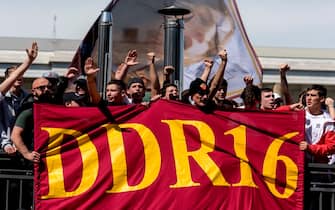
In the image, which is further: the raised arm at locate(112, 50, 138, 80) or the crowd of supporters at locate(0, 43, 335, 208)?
the raised arm at locate(112, 50, 138, 80)

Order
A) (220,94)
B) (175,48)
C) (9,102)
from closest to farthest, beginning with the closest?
(9,102) → (220,94) → (175,48)

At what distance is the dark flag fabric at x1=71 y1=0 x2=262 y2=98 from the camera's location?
37.8 feet

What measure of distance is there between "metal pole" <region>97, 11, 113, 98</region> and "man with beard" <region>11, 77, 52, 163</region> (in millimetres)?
1726

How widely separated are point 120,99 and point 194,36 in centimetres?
432

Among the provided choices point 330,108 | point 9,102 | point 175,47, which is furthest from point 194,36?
point 9,102

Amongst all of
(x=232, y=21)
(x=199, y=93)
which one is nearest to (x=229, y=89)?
(x=232, y=21)

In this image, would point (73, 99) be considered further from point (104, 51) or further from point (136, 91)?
point (104, 51)

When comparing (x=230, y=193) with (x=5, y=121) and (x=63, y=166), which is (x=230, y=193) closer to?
(x=63, y=166)

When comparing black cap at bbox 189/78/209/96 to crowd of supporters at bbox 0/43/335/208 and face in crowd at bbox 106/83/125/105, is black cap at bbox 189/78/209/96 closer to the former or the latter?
crowd of supporters at bbox 0/43/335/208

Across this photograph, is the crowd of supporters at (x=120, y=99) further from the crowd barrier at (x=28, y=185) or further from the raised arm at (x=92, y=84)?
the crowd barrier at (x=28, y=185)

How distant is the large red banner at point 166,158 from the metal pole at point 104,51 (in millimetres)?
1652

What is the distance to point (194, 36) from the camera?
1243cm

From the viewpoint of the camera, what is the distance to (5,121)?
8.75 meters

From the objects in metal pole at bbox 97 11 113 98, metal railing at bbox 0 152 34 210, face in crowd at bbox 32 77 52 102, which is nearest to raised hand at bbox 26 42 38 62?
face in crowd at bbox 32 77 52 102
